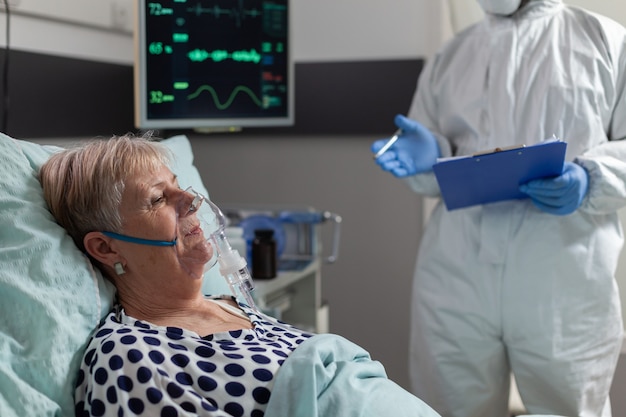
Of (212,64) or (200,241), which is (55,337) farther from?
(212,64)

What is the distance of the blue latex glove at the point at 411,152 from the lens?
7.47ft

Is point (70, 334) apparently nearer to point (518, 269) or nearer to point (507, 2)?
point (518, 269)

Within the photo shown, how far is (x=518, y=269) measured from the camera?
84.4 inches

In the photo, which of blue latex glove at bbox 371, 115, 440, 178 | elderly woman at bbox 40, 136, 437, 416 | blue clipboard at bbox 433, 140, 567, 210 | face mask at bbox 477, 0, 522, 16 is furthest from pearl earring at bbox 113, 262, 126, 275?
face mask at bbox 477, 0, 522, 16

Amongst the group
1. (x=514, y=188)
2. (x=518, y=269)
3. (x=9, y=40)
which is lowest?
(x=518, y=269)

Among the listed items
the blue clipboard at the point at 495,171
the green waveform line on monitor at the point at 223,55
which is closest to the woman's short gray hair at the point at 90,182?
the blue clipboard at the point at 495,171

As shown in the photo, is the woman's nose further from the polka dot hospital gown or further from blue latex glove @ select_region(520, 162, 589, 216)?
blue latex glove @ select_region(520, 162, 589, 216)

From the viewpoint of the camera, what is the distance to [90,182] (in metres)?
1.50

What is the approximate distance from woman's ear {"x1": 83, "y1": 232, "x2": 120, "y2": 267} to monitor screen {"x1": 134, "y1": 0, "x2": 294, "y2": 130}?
97 centimetres

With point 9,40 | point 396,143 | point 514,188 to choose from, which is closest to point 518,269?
point 514,188

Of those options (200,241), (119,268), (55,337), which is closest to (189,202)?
(200,241)

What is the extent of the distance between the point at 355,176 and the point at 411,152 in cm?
87

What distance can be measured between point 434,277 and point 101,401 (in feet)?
3.93

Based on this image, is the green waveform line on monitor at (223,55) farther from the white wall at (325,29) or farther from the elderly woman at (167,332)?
the elderly woman at (167,332)
